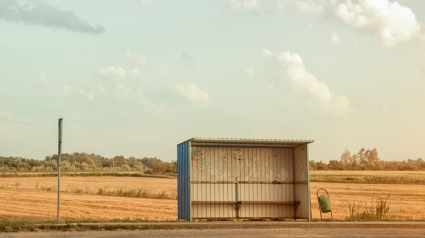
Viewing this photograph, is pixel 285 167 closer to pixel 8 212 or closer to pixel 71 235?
pixel 71 235

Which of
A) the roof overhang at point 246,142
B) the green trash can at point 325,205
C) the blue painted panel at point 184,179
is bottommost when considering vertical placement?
the green trash can at point 325,205

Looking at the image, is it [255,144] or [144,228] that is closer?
[144,228]

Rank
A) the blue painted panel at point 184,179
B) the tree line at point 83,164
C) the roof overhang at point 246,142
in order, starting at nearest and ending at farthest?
the blue painted panel at point 184,179 < the roof overhang at point 246,142 < the tree line at point 83,164

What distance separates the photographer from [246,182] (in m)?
15.2

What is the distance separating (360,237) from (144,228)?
576cm

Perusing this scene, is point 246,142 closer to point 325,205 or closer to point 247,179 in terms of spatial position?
point 247,179

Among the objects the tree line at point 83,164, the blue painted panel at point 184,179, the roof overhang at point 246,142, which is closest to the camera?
the blue painted panel at point 184,179

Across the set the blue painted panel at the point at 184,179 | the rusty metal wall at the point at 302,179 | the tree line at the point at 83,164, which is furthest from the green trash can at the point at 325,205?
the tree line at the point at 83,164

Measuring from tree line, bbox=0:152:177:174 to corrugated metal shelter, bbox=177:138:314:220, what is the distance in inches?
2459

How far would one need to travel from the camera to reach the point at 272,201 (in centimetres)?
1520

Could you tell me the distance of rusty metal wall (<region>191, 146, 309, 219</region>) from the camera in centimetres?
1482

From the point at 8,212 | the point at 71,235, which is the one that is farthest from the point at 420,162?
the point at 71,235

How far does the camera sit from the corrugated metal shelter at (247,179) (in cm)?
1473

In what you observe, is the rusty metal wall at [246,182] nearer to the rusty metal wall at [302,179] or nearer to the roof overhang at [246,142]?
the rusty metal wall at [302,179]
